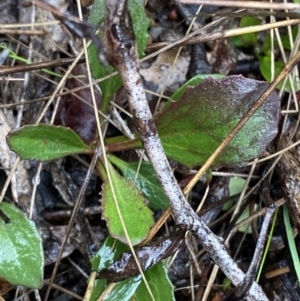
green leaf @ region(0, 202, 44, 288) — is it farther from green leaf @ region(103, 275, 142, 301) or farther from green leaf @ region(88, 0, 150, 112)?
green leaf @ region(88, 0, 150, 112)

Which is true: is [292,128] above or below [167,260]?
above

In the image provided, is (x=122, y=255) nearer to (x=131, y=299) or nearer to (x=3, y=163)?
(x=131, y=299)

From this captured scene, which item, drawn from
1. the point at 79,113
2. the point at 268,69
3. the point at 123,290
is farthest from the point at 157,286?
the point at 268,69

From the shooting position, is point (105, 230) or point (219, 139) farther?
point (105, 230)

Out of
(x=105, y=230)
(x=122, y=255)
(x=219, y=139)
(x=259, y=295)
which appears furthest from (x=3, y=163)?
(x=259, y=295)

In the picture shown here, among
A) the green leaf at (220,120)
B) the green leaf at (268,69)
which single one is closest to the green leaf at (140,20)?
the green leaf at (220,120)

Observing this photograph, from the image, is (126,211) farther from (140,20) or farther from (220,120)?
(140,20)

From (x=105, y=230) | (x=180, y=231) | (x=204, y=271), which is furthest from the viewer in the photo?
(x=105, y=230)
